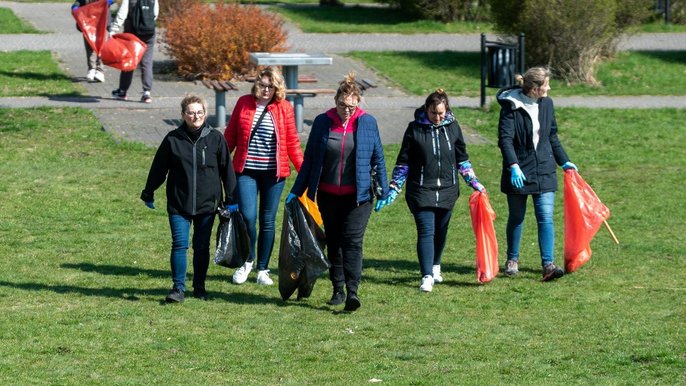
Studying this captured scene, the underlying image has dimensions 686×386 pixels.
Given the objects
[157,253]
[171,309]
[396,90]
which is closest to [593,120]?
[396,90]

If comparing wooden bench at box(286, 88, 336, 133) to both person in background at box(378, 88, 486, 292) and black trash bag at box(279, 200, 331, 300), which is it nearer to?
person in background at box(378, 88, 486, 292)

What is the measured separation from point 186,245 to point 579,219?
3.31 meters

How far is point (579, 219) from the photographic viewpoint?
1069 cm

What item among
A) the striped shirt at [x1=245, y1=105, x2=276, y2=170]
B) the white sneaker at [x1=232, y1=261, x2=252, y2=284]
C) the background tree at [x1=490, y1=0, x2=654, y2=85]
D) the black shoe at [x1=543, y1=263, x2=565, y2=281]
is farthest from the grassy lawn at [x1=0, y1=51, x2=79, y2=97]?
the black shoe at [x1=543, y1=263, x2=565, y2=281]

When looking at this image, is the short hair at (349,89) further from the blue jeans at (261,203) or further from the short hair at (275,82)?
the blue jeans at (261,203)

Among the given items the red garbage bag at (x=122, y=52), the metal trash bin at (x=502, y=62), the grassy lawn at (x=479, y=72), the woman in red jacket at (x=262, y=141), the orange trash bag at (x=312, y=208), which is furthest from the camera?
the grassy lawn at (x=479, y=72)

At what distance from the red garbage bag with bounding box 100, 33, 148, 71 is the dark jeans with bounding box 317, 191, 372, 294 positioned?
9.34m

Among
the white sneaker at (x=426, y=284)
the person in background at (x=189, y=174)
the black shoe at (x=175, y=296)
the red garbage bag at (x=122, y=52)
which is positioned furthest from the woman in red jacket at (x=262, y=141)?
the red garbage bag at (x=122, y=52)

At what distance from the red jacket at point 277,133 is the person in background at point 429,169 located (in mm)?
807

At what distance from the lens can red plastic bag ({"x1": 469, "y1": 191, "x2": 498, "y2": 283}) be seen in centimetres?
1024

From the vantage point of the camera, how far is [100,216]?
1262 centimetres

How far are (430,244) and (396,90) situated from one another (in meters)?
10.7

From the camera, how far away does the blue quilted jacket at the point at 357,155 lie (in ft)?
29.8

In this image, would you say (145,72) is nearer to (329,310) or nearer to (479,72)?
(479,72)
